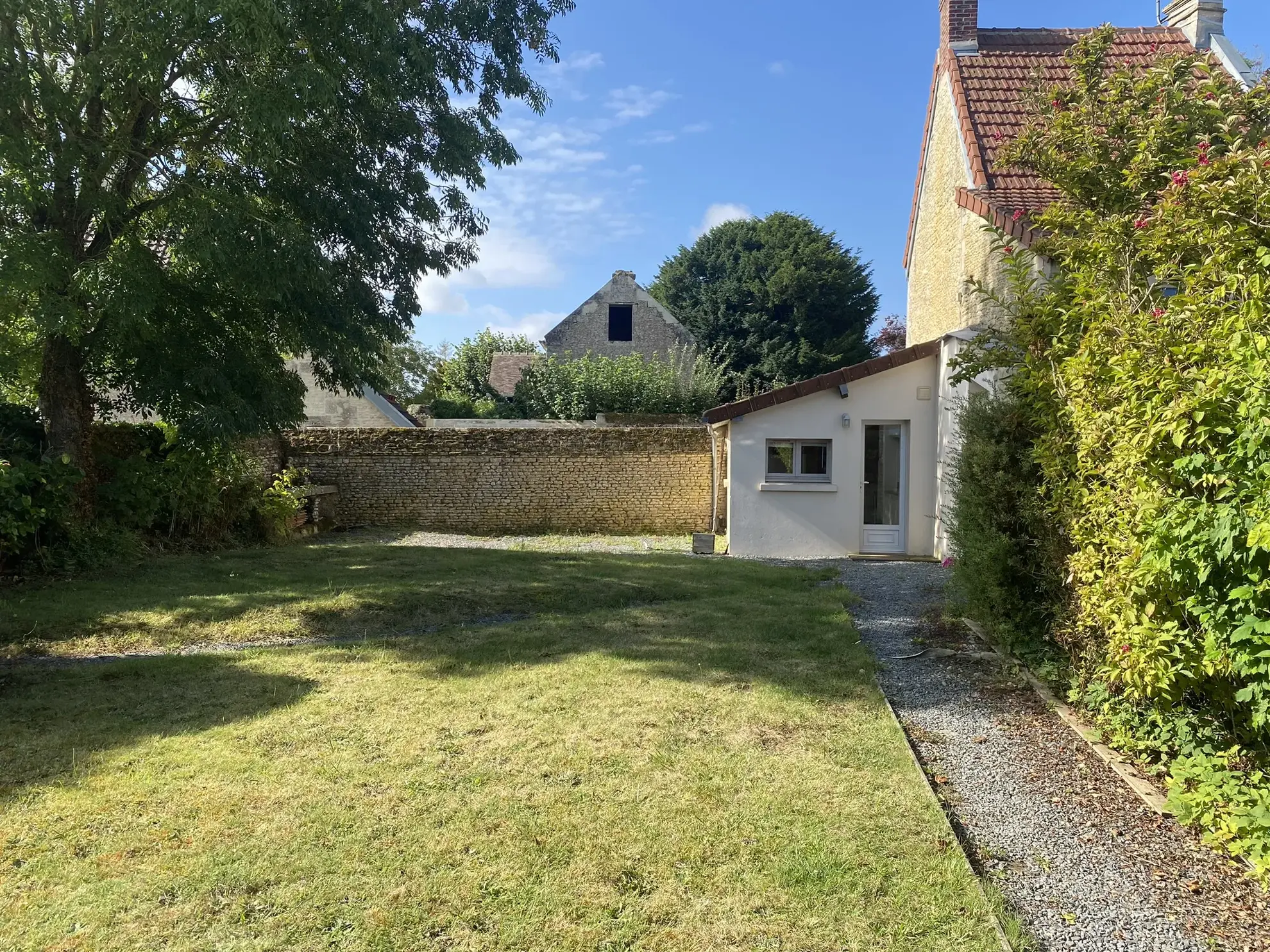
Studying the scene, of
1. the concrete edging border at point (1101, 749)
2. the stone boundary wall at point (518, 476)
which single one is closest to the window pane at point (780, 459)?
the stone boundary wall at point (518, 476)

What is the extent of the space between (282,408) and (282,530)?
3.92 metres

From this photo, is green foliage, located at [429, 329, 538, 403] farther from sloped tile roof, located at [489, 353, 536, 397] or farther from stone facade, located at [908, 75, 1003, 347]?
stone facade, located at [908, 75, 1003, 347]

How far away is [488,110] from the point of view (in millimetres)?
11172

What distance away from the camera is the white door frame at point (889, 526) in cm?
1244

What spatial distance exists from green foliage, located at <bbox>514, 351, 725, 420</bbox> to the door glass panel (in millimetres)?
12121

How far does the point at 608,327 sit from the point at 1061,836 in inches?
1186

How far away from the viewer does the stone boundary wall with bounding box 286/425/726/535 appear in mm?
16297

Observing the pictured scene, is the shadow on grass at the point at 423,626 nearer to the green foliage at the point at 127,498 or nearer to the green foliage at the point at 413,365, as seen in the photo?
the green foliage at the point at 127,498

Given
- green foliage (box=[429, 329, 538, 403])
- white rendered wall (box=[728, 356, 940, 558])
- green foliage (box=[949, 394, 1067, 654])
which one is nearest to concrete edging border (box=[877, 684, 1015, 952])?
green foliage (box=[949, 394, 1067, 654])

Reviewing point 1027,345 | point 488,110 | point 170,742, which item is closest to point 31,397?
point 488,110

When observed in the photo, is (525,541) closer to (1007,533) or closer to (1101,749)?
(1007,533)

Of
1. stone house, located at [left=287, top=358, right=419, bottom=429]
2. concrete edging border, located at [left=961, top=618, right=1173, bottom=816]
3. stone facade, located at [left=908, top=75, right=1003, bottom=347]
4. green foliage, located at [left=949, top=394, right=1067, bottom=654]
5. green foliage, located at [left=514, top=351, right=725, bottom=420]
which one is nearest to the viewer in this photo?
concrete edging border, located at [left=961, top=618, right=1173, bottom=816]

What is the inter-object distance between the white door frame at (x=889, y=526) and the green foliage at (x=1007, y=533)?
659 cm

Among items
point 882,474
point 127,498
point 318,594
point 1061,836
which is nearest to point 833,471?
point 882,474
